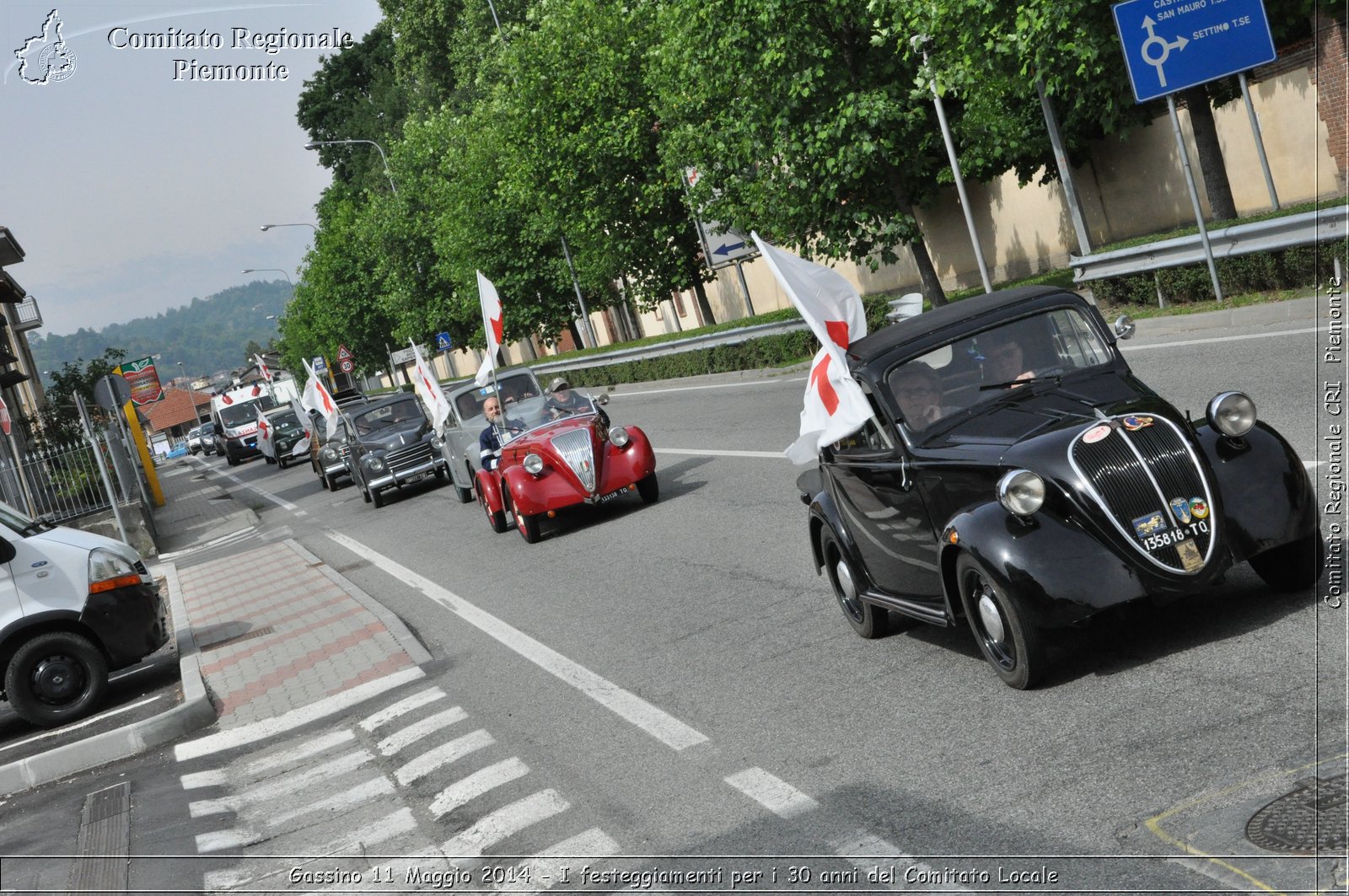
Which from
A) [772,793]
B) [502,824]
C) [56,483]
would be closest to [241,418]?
Result: [56,483]

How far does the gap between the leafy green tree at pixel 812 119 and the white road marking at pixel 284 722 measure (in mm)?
18203

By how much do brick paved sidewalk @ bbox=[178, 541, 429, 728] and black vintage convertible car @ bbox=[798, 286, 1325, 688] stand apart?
4.29 meters

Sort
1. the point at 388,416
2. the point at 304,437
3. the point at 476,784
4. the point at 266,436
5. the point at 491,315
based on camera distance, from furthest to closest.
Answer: the point at 266,436 → the point at 304,437 → the point at 388,416 → the point at 491,315 → the point at 476,784

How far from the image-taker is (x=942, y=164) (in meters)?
32.8

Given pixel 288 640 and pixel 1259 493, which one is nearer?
pixel 1259 493

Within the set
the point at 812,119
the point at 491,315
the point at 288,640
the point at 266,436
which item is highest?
the point at 812,119

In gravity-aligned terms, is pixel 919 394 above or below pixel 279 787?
above

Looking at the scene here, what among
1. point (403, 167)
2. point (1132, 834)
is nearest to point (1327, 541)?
point (1132, 834)

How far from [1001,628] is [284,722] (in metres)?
5.04

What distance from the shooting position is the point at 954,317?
6.96 meters

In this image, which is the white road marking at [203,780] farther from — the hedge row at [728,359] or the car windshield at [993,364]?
the hedge row at [728,359]

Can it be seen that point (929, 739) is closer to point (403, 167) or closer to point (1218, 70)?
point (1218, 70)

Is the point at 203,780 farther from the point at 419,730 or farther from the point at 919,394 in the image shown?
the point at 919,394

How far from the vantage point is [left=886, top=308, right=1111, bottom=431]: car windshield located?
21.9ft
